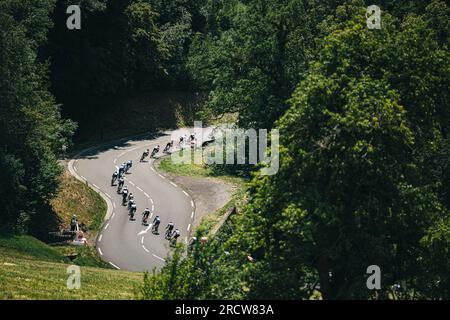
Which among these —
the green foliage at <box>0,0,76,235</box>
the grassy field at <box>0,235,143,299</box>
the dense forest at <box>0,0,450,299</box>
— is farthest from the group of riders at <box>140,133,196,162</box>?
the dense forest at <box>0,0,450,299</box>

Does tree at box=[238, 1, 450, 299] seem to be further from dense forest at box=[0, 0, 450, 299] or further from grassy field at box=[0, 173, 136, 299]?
grassy field at box=[0, 173, 136, 299]

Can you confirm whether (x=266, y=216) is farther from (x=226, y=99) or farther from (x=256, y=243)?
(x=226, y=99)

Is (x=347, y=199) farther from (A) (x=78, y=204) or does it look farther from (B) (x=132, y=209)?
(A) (x=78, y=204)

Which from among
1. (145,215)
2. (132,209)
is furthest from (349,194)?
(132,209)

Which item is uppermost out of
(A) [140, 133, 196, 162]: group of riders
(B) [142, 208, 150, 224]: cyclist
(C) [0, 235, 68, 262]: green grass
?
(A) [140, 133, 196, 162]: group of riders

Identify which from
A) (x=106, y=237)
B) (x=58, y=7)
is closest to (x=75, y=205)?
(x=106, y=237)

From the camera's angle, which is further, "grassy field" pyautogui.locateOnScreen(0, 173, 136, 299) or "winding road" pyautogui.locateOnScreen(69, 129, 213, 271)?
"winding road" pyautogui.locateOnScreen(69, 129, 213, 271)
